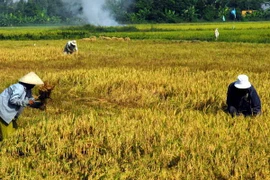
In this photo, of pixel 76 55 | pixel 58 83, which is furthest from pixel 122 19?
pixel 58 83

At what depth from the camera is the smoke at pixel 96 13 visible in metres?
68.0

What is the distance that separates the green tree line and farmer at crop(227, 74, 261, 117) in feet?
191

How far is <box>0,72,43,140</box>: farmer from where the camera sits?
17.7ft

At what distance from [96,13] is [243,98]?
63.8 meters

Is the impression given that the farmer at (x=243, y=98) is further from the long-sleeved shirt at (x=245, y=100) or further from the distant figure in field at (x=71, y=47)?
the distant figure in field at (x=71, y=47)

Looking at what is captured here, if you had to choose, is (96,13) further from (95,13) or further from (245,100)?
(245,100)

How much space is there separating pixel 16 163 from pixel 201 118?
2.53 metres

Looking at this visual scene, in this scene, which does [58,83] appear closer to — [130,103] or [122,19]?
[130,103]

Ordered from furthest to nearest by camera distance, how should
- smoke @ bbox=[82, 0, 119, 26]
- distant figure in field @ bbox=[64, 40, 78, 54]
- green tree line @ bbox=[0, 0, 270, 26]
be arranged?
1. smoke @ bbox=[82, 0, 119, 26]
2. green tree line @ bbox=[0, 0, 270, 26]
3. distant figure in field @ bbox=[64, 40, 78, 54]

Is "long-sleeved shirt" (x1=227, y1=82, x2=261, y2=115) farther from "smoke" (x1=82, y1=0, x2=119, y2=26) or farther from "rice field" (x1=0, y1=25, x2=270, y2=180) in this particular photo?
"smoke" (x1=82, y1=0, x2=119, y2=26)

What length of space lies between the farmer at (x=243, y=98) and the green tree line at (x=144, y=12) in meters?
58.1

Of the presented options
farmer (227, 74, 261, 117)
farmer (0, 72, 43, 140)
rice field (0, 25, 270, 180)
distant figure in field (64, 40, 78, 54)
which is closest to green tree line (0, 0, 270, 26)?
distant figure in field (64, 40, 78, 54)

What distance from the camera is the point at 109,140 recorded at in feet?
16.3

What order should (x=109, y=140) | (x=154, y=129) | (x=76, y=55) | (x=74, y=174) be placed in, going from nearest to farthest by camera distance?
(x=74, y=174) → (x=109, y=140) → (x=154, y=129) → (x=76, y=55)
